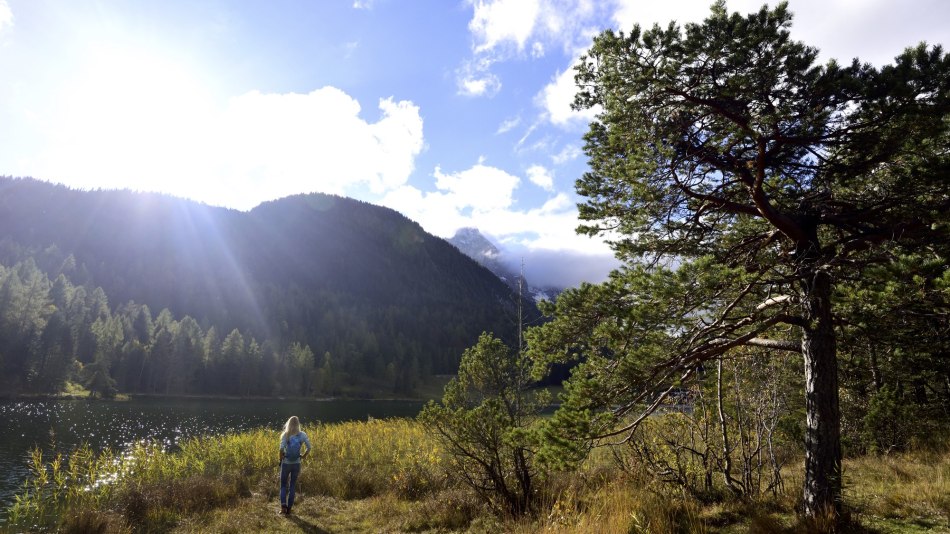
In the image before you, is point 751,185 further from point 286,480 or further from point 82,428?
point 82,428

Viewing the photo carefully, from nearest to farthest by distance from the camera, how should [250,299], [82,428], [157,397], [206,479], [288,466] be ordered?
[288,466] < [206,479] < [82,428] < [157,397] < [250,299]

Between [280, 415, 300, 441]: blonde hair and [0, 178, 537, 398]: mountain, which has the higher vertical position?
[0, 178, 537, 398]: mountain

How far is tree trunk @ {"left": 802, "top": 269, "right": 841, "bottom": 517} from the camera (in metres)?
5.98

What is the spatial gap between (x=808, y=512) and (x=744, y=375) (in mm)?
2954

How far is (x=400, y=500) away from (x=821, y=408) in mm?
8950

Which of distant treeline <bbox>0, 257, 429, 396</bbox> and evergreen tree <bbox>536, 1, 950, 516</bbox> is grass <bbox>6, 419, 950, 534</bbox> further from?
distant treeline <bbox>0, 257, 429, 396</bbox>

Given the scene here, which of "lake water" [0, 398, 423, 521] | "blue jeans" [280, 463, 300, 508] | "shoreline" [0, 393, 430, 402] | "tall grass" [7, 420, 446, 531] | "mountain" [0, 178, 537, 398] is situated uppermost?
"mountain" [0, 178, 537, 398]

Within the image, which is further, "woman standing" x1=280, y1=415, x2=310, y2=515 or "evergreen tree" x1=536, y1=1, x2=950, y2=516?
"woman standing" x1=280, y1=415, x2=310, y2=515

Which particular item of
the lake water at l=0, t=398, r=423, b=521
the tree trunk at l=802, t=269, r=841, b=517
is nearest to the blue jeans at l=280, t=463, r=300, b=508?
the lake water at l=0, t=398, r=423, b=521

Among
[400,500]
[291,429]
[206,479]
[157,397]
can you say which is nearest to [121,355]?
[157,397]

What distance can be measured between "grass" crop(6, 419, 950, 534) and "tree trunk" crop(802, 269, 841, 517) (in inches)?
16.5

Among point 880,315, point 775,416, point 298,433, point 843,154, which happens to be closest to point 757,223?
point 843,154

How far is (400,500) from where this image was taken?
1127cm

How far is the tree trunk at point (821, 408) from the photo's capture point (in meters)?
5.98
